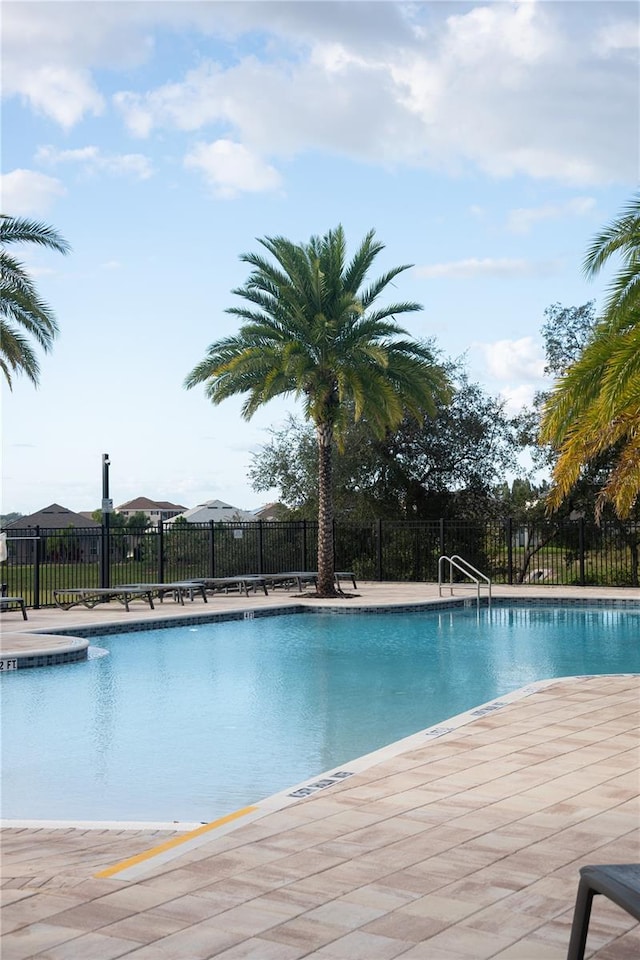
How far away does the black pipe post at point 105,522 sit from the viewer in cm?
1955

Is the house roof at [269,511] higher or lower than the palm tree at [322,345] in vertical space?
lower

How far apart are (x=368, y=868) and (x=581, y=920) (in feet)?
4.93

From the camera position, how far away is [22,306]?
18422 millimetres

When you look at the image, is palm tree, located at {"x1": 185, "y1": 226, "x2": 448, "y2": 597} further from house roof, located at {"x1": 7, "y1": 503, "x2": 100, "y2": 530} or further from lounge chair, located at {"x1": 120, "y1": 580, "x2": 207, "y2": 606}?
house roof, located at {"x1": 7, "y1": 503, "x2": 100, "y2": 530}

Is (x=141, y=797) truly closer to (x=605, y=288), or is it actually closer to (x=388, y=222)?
(x=605, y=288)

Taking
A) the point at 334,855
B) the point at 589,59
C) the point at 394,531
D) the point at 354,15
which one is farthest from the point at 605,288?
the point at 394,531

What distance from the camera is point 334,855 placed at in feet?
15.0

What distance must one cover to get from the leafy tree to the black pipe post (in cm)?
1007

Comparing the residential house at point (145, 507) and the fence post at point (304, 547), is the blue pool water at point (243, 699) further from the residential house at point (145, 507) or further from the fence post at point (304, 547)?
the residential house at point (145, 507)

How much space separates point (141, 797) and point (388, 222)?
1556 centimetres

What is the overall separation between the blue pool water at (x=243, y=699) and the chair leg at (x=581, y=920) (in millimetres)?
3653

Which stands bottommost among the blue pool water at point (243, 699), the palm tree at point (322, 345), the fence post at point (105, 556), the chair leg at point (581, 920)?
the blue pool water at point (243, 699)

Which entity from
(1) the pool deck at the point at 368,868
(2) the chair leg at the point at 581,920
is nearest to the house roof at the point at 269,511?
(1) the pool deck at the point at 368,868

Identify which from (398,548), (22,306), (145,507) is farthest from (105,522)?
(145,507)
